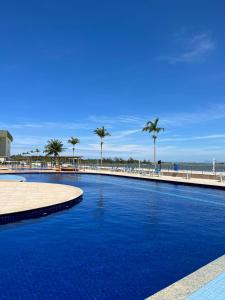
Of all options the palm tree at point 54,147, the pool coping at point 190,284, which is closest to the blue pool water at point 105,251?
the pool coping at point 190,284

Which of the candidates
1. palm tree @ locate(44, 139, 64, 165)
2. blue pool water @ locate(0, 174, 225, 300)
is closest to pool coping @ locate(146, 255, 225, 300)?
blue pool water @ locate(0, 174, 225, 300)

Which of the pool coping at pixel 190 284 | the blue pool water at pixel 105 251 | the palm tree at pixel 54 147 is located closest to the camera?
the pool coping at pixel 190 284

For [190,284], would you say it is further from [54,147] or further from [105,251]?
[54,147]

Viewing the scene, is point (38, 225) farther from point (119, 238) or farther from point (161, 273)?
point (161, 273)

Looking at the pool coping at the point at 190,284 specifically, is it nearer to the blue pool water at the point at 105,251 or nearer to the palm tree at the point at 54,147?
the blue pool water at the point at 105,251

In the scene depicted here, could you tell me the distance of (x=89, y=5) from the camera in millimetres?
15867

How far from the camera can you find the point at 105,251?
7.11m

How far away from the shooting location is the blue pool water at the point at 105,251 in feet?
16.9

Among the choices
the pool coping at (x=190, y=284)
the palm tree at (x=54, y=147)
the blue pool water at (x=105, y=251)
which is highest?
the palm tree at (x=54, y=147)

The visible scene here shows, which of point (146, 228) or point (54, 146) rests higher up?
point (54, 146)

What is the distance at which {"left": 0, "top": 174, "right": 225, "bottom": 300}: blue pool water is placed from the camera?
16.9ft

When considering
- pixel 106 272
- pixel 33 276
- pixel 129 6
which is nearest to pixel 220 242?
pixel 106 272

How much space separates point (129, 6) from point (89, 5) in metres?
2.14

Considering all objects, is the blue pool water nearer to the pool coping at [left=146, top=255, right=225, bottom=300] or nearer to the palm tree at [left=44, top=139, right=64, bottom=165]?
the pool coping at [left=146, top=255, right=225, bottom=300]
